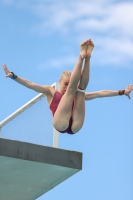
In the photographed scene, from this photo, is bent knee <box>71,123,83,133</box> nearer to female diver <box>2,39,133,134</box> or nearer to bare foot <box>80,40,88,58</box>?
female diver <box>2,39,133,134</box>

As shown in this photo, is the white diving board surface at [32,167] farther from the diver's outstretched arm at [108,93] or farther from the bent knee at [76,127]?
the diver's outstretched arm at [108,93]

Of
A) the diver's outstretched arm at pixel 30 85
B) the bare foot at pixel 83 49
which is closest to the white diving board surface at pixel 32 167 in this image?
the diver's outstretched arm at pixel 30 85

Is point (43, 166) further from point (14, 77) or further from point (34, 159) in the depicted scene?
point (14, 77)

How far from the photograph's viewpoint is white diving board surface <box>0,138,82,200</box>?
34.8ft

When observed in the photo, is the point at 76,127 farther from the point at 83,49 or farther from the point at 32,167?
the point at 83,49

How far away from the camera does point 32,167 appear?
11.1 meters

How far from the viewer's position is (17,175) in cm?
1145

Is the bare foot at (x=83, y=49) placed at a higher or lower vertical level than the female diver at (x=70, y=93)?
higher

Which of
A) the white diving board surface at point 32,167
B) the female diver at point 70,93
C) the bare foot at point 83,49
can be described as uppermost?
the bare foot at point 83,49

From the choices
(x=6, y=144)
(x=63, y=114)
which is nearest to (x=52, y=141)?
(x=63, y=114)

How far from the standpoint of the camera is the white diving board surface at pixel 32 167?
10.6 metres

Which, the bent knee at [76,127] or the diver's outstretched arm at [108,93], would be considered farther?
the diver's outstretched arm at [108,93]

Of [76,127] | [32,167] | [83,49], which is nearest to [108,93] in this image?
[76,127]

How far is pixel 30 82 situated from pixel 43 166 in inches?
58.2
